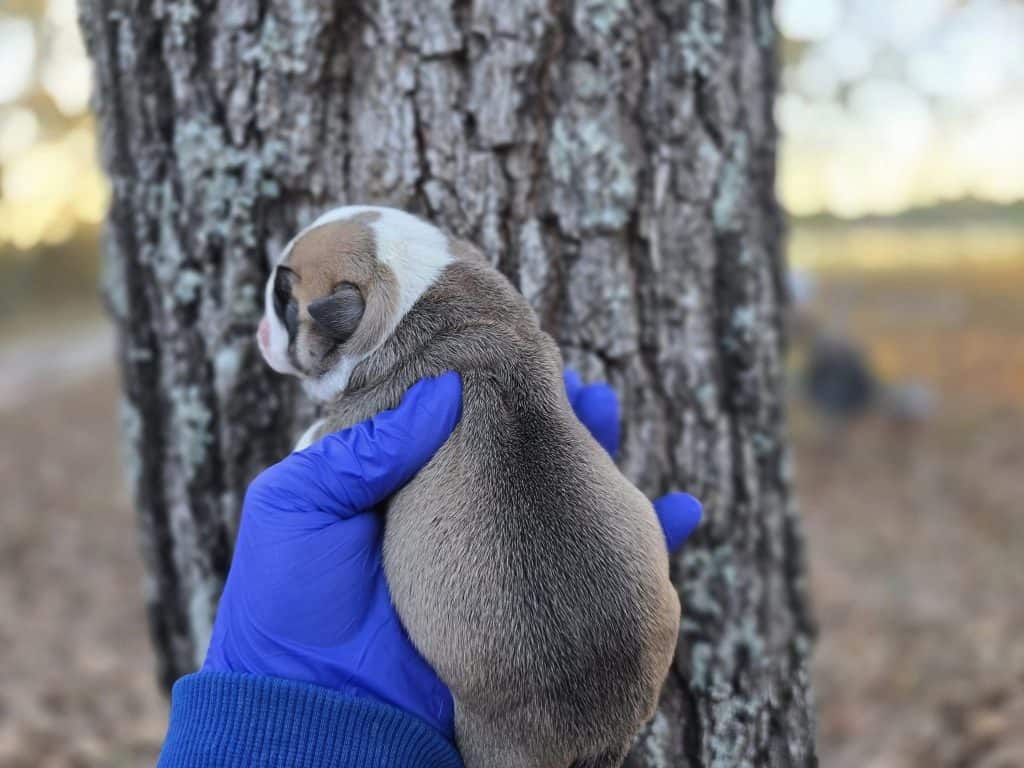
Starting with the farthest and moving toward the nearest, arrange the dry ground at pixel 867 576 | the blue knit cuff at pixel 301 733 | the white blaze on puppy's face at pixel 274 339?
the dry ground at pixel 867 576 → the white blaze on puppy's face at pixel 274 339 → the blue knit cuff at pixel 301 733

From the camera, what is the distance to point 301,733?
1.53 m

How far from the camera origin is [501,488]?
1.46m

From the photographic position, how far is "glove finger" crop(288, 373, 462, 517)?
1545 mm

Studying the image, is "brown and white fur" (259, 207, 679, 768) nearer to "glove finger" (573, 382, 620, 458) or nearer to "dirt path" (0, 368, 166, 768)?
"glove finger" (573, 382, 620, 458)

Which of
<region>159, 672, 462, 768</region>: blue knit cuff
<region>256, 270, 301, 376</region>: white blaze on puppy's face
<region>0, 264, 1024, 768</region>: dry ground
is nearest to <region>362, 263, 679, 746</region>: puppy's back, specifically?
<region>159, 672, 462, 768</region>: blue knit cuff

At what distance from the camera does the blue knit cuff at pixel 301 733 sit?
1.52 m

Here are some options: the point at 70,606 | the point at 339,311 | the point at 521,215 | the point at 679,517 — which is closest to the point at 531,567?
the point at 679,517

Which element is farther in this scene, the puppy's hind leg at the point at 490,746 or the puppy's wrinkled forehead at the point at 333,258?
the puppy's wrinkled forehead at the point at 333,258

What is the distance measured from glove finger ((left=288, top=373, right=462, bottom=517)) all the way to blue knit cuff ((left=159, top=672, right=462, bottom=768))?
14.2 inches

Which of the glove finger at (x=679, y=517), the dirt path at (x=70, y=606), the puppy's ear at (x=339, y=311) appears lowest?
the dirt path at (x=70, y=606)

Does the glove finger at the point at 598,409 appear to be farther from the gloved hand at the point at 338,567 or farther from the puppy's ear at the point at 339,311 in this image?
the puppy's ear at the point at 339,311

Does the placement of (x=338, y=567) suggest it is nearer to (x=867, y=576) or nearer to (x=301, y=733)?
(x=301, y=733)

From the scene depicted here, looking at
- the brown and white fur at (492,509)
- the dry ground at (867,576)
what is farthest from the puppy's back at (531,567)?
the dry ground at (867,576)

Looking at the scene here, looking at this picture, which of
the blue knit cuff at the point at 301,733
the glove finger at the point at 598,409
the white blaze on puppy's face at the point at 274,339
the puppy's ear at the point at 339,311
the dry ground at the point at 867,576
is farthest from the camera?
the dry ground at the point at 867,576
